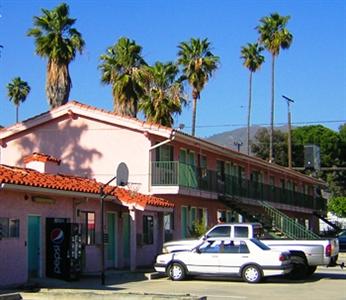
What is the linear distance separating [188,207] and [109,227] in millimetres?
7225

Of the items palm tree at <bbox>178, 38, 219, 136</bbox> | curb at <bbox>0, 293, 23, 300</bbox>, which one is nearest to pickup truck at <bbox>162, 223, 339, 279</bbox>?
curb at <bbox>0, 293, 23, 300</bbox>

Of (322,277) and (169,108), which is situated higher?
(169,108)

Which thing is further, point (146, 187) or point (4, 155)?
point (4, 155)

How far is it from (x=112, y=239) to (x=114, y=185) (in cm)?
237

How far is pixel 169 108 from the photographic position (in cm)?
4344

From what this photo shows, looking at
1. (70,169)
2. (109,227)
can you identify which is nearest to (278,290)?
(109,227)

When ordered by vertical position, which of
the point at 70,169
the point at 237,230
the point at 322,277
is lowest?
the point at 322,277

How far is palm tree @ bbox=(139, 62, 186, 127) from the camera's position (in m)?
42.9

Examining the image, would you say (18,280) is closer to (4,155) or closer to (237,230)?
(237,230)

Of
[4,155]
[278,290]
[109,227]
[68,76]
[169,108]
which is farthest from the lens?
[169,108]

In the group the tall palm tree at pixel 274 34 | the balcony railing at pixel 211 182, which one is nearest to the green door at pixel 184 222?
the balcony railing at pixel 211 182

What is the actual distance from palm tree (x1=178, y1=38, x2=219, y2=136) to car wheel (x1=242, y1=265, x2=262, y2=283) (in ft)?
95.1

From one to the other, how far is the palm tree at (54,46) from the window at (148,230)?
476 inches

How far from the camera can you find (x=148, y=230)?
2952 centimetres
